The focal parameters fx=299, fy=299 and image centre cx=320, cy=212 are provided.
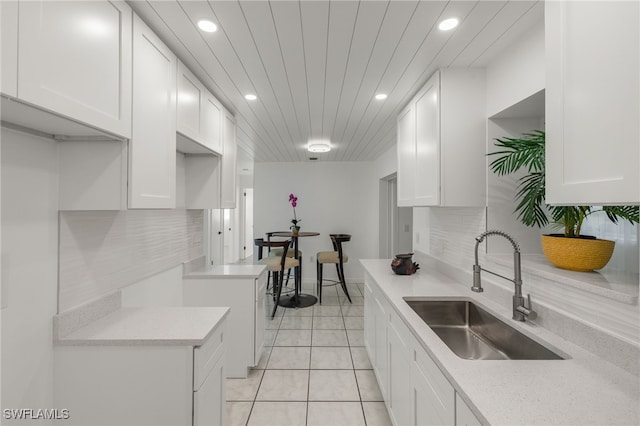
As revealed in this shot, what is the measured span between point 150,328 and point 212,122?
1.58 meters

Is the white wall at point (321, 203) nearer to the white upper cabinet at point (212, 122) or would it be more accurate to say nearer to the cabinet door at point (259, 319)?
the cabinet door at point (259, 319)

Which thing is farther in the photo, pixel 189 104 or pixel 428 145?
pixel 428 145

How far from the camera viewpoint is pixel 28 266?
1.18 meters

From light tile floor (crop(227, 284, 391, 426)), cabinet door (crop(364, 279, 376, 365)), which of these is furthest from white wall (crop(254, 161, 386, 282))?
cabinet door (crop(364, 279, 376, 365))

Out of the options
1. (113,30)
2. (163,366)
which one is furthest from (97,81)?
(163,366)

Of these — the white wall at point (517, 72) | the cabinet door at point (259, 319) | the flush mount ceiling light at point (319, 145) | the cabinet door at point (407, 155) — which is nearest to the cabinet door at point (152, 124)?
the cabinet door at point (259, 319)

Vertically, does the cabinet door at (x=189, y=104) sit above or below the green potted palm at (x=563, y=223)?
above

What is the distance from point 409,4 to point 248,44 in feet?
2.84

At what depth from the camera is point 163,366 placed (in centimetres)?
133

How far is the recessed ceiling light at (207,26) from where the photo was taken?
4.86 ft

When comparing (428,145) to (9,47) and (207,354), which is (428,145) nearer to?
(207,354)

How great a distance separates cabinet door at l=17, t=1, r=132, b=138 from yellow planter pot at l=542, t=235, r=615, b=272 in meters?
2.07

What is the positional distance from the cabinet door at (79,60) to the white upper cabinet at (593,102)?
161 centimetres

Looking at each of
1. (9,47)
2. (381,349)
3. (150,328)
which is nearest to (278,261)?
(381,349)
